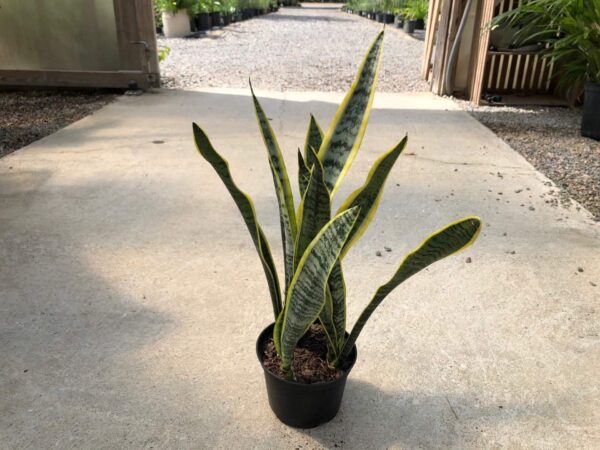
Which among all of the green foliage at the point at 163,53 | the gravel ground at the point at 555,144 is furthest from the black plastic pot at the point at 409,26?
the gravel ground at the point at 555,144

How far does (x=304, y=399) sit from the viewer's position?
140 centimetres

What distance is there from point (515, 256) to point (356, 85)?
147 centimetres

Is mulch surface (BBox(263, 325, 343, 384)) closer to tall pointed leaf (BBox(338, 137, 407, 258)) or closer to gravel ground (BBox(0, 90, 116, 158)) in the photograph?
tall pointed leaf (BBox(338, 137, 407, 258))

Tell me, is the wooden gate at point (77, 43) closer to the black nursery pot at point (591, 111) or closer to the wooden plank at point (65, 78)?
the wooden plank at point (65, 78)

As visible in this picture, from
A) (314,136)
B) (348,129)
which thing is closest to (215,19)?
(314,136)

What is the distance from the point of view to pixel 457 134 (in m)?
4.39

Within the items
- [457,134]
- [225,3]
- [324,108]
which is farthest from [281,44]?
[457,134]

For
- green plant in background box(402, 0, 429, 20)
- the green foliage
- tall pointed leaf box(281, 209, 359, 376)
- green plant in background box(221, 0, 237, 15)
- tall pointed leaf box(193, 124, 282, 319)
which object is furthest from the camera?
green plant in background box(221, 0, 237, 15)

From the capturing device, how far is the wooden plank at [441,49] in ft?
18.4

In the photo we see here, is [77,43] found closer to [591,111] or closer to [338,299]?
[591,111]

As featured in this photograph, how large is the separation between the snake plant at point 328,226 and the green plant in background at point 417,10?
1224 cm

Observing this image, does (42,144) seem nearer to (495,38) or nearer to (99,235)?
(99,235)

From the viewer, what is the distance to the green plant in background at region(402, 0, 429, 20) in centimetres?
1249

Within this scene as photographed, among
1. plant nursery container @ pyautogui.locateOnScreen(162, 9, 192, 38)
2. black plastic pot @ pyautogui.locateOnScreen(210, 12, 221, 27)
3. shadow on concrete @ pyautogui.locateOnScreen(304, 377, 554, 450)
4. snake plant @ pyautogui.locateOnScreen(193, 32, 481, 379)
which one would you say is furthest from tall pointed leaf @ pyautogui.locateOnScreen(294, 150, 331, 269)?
black plastic pot @ pyautogui.locateOnScreen(210, 12, 221, 27)
